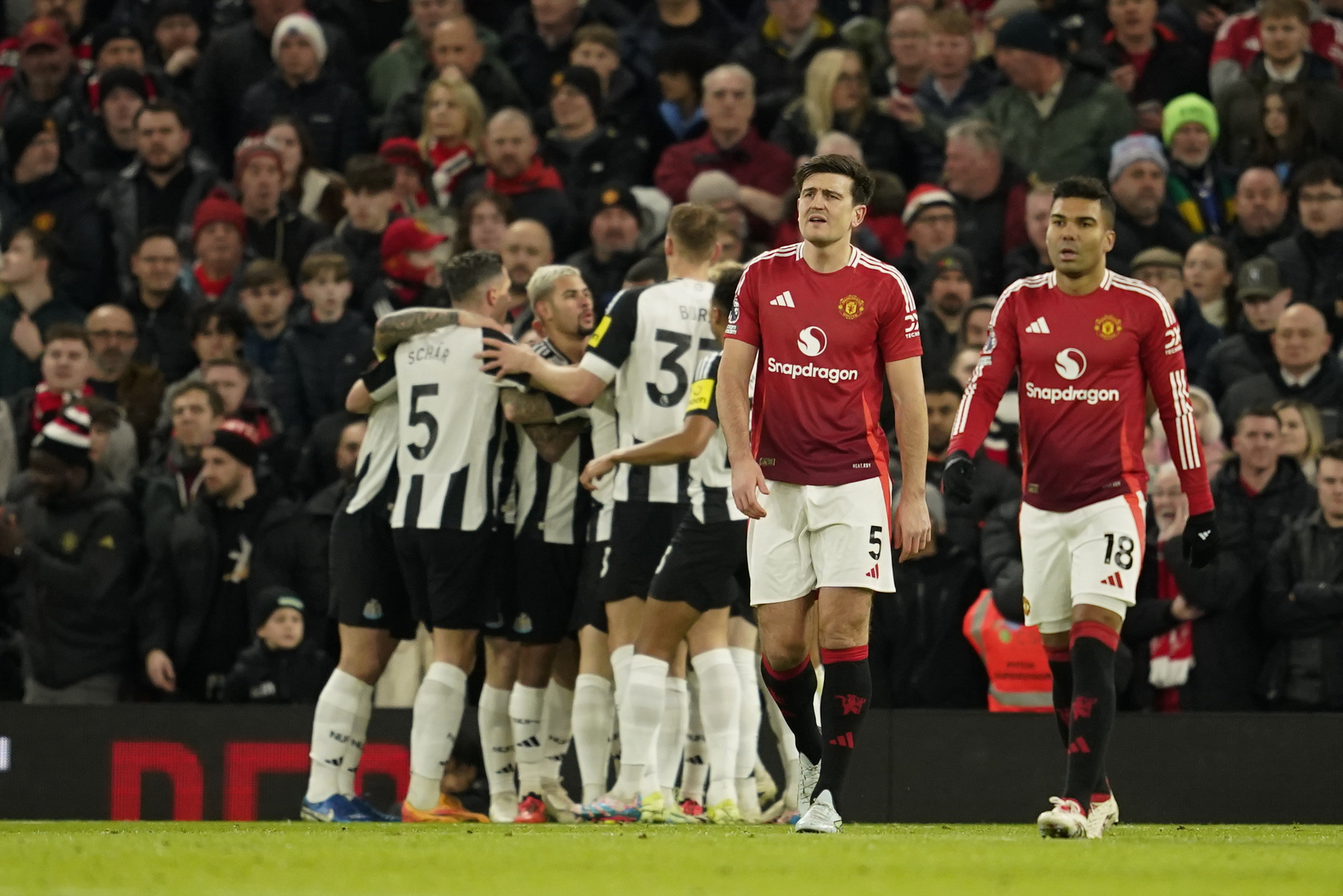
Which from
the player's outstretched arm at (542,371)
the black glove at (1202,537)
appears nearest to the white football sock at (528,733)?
the player's outstretched arm at (542,371)

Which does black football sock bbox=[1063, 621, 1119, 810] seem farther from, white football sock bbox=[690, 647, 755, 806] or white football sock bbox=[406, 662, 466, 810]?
white football sock bbox=[406, 662, 466, 810]

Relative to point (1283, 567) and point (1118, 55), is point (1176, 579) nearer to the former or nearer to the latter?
point (1283, 567)

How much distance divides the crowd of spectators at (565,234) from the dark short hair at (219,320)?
0.02 m

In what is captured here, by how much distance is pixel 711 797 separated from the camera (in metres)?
9.52

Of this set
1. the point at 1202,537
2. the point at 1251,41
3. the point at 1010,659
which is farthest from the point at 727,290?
the point at 1251,41

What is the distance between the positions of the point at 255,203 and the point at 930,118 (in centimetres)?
488

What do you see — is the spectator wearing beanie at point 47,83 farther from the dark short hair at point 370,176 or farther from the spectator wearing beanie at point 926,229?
the spectator wearing beanie at point 926,229

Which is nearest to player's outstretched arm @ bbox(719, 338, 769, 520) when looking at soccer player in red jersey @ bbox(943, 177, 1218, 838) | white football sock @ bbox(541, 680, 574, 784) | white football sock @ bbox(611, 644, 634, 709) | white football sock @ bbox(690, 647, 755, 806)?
soccer player in red jersey @ bbox(943, 177, 1218, 838)

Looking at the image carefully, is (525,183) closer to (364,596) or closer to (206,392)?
(206,392)

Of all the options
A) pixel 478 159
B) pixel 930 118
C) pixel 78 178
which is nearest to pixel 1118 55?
pixel 930 118

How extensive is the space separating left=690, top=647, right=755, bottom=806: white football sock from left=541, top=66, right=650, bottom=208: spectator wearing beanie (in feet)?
19.7

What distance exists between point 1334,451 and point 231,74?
9665mm

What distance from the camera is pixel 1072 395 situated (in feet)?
26.9

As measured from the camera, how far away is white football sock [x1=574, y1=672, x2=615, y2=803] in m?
9.95
